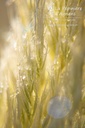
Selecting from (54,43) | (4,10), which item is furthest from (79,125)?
(4,10)

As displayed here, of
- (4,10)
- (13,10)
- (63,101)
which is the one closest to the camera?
(63,101)

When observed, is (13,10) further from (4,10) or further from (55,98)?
(4,10)

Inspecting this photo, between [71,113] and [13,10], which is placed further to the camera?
[13,10]

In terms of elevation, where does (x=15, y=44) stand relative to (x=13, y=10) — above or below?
below

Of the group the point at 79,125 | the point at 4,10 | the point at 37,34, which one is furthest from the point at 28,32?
the point at 4,10

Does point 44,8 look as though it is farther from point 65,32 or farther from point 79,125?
point 79,125

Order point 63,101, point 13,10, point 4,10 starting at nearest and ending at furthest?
point 63,101
point 13,10
point 4,10

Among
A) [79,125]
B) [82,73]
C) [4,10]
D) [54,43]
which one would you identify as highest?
[4,10]
